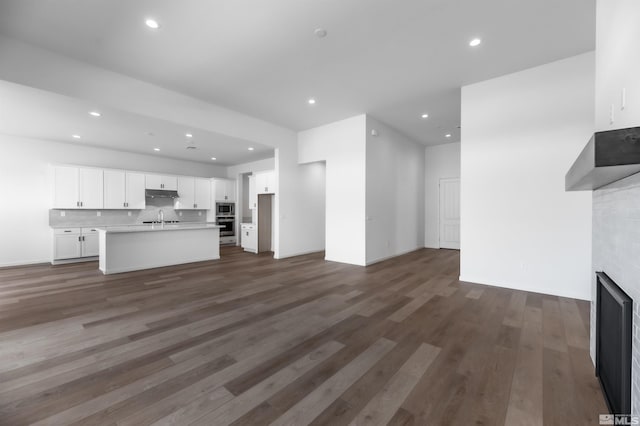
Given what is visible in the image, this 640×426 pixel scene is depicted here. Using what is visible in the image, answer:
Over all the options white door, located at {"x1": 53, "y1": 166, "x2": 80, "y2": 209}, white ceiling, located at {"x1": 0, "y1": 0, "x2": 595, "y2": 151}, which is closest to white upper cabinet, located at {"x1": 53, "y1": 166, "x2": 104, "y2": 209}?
white door, located at {"x1": 53, "y1": 166, "x2": 80, "y2": 209}

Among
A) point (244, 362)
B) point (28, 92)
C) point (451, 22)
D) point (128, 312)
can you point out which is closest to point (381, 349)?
point (244, 362)

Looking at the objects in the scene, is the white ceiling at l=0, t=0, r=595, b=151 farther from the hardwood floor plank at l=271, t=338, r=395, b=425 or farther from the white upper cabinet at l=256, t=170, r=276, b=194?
the hardwood floor plank at l=271, t=338, r=395, b=425

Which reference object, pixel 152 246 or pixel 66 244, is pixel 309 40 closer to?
pixel 152 246

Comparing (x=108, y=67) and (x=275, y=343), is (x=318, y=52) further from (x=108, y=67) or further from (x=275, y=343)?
(x=275, y=343)

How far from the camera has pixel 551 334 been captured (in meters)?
2.69

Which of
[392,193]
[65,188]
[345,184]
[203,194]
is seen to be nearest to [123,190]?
[65,188]

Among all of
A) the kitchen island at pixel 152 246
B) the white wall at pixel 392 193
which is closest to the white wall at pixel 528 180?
the white wall at pixel 392 193

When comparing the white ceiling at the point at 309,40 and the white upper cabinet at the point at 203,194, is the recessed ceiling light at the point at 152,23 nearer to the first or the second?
the white ceiling at the point at 309,40

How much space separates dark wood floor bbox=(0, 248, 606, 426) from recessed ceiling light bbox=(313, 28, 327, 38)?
3379 millimetres

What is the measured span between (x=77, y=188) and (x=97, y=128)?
7.40 ft

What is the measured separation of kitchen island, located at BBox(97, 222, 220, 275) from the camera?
5.33 meters

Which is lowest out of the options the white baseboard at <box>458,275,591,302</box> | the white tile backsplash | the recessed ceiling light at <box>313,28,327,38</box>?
the white baseboard at <box>458,275,591,302</box>

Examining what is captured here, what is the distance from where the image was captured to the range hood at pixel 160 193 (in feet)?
26.2

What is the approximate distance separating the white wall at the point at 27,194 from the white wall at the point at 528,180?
31.1 ft
